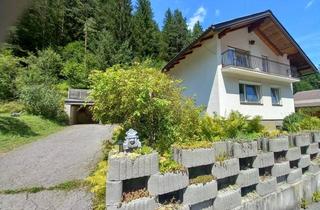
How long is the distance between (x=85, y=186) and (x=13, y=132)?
8.11 m

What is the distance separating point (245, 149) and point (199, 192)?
155 cm

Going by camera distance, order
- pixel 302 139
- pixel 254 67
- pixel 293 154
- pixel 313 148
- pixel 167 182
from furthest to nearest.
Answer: pixel 254 67, pixel 313 148, pixel 302 139, pixel 293 154, pixel 167 182

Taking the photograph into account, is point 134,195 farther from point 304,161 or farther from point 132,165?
point 304,161

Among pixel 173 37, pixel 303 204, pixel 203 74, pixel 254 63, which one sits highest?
pixel 173 37

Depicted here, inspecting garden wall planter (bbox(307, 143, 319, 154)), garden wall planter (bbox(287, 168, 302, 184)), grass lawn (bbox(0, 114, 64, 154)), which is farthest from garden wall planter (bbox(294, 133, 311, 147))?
grass lawn (bbox(0, 114, 64, 154))

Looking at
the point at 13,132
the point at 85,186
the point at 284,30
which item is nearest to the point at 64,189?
the point at 85,186

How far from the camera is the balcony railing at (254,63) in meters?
14.2

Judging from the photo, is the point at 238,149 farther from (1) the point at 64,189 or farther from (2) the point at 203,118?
(1) the point at 64,189

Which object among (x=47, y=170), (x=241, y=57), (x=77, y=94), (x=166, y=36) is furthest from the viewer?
(x=166, y=36)

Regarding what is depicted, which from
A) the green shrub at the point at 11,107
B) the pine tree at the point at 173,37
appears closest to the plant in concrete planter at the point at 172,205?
the green shrub at the point at 11,107

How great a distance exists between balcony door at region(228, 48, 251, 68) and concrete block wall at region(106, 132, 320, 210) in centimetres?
865

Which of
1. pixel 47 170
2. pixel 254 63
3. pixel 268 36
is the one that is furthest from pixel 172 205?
pixel 268 36

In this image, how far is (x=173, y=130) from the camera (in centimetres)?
548

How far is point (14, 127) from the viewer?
40.3 feet
